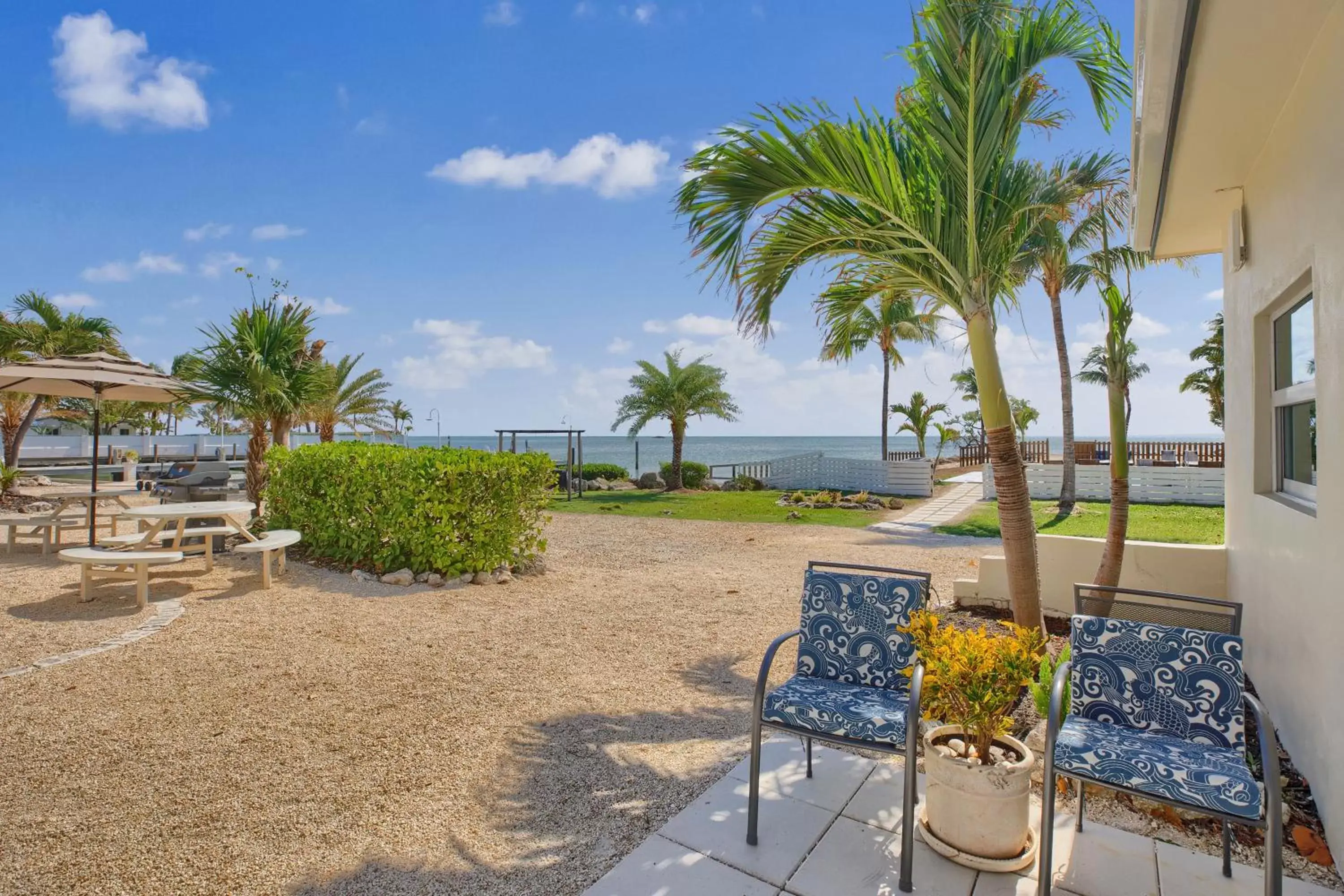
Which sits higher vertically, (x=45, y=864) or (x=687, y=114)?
(x=687, y=114)

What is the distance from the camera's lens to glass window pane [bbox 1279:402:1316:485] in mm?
3547

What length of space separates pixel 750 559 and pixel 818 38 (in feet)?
22.1

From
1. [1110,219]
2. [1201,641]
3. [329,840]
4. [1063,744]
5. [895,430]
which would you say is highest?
[1110,219]

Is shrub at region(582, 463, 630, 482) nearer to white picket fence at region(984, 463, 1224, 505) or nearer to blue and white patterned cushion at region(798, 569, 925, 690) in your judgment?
white picket fence at region(984, 463, 1224, 505)

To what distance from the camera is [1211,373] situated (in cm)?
2419

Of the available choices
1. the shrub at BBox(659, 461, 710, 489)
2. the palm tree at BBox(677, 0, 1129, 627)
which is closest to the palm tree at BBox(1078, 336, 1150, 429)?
the palm tree at BBox(677, 0, 1129, 627)

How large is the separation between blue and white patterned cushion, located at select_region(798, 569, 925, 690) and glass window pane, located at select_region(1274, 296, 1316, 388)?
89.5 inches

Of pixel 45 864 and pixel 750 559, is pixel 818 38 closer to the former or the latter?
pixel 750 559

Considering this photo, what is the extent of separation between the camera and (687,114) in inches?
363

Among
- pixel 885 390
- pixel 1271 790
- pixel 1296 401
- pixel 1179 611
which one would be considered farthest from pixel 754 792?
pixel 885 390

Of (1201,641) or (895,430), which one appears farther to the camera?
(895,430)

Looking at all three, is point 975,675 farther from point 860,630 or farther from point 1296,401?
point 1296,401

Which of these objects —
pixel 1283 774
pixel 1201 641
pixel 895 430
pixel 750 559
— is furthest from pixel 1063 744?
pixel 895 430

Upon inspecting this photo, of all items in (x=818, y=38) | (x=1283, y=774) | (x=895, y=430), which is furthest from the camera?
(x=895, y=430)
